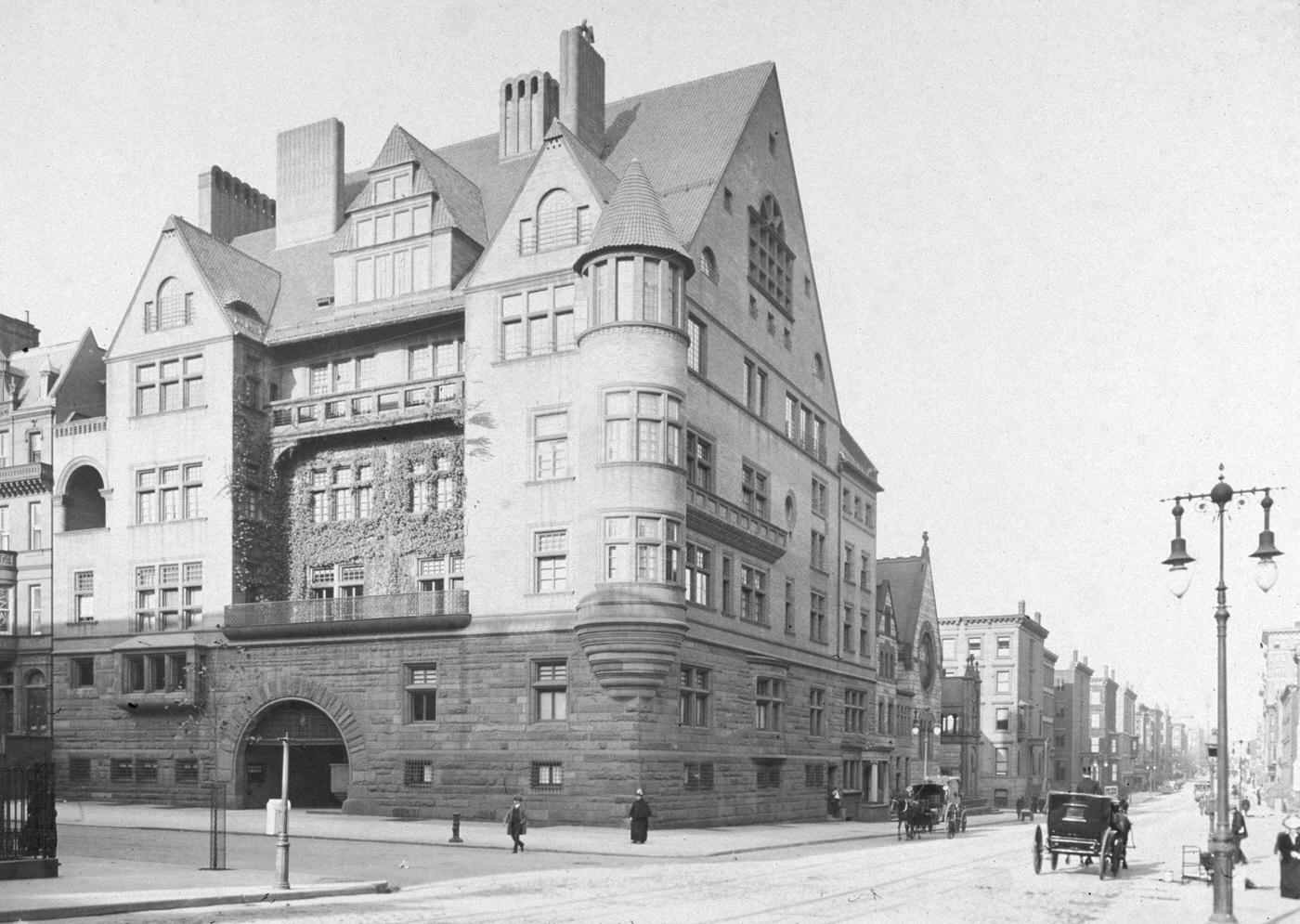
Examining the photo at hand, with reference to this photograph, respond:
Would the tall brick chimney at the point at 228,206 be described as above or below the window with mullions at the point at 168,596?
above

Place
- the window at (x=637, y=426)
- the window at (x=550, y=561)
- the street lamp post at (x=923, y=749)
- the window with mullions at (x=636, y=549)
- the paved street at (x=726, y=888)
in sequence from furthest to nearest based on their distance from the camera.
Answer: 1. the street lamp post at (x=923, y=749)
2. the window at (x=550, y=561)
3. the window at (x=637, y=426)
4. the window with mullions at (x=636, y=549)
5. the paved street at (x=726, y=888)

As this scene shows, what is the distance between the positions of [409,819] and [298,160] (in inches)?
1107

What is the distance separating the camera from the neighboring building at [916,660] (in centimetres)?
7488

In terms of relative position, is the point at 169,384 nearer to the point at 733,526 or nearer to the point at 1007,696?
the point at 733,526

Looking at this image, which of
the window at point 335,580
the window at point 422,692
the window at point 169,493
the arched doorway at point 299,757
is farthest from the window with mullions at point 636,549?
the window at point 169,493

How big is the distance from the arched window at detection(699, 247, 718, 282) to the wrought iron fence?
28.6m

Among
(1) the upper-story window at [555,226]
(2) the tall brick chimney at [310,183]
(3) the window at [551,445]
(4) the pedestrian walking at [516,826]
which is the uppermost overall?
(2) the tall brick chimney at [310,183]

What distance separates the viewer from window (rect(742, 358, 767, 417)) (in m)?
50.4

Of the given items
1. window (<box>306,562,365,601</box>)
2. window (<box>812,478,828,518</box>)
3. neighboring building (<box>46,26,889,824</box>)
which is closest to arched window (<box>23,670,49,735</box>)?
neighboring building (<box>46,26,889,824</box>)

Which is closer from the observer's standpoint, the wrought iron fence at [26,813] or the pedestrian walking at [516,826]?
the wrought iron fence at [26,813]

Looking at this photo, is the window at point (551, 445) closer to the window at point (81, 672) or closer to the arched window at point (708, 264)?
the arched window at point (708, 264)

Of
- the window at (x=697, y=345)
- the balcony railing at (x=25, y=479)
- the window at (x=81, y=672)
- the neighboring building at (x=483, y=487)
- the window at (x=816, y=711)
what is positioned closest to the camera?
the neighboring building at (x=483, y=487)

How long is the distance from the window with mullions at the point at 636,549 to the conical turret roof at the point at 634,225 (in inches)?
328

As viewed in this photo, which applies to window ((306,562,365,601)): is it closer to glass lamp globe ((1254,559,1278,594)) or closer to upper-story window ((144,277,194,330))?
upper-story window ((144,277,194,330))
